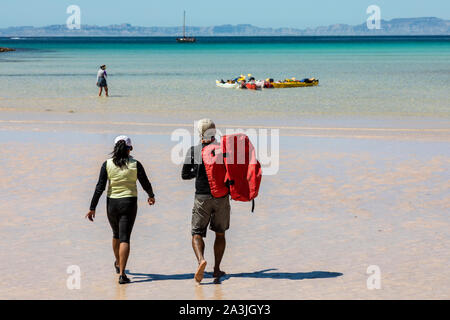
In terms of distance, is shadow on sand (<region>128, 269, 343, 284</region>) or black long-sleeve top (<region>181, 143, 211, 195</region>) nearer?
black long-sleeve top (<region>181, 143, 211, 195</region>)

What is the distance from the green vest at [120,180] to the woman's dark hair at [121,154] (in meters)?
Answer: 0.04

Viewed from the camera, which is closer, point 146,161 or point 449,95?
point 146,161

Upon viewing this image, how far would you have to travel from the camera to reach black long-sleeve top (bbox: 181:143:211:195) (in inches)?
300

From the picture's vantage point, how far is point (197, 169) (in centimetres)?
762

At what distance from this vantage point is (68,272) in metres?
8.04

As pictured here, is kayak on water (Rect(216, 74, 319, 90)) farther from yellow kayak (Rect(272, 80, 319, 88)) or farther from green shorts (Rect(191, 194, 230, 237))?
green shorts (Rect(191, 194, 230, 237))

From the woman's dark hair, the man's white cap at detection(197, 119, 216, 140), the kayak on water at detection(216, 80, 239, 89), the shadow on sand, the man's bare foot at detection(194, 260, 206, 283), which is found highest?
the man's white cap at detection(197, 119, 216, 140)

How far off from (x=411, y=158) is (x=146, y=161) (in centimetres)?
580

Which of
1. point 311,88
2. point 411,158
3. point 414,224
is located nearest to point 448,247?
point 414,224

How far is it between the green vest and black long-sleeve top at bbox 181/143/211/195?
0.55 meters
